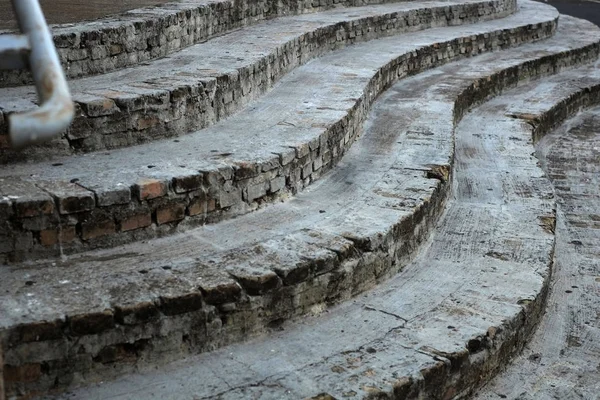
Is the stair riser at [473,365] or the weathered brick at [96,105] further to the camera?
the weathered brick at [96,105]

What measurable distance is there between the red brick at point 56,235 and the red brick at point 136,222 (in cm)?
21

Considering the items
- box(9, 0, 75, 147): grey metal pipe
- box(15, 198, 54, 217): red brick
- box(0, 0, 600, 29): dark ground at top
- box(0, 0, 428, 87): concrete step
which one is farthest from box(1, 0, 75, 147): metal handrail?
box(0, 0, 600, 29): dark ground at top

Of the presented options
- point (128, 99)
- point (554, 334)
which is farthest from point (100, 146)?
point (554, 334)

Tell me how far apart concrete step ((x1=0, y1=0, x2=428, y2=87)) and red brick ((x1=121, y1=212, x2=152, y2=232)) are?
4.82 ft

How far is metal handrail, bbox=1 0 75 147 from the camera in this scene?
148 cm

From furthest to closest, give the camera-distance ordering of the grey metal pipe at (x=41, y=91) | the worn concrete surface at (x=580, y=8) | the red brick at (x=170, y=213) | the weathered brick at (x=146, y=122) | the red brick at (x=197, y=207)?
the worn concrete surface at (x=580, y=8), the weathered brick at (x=146, y=122), the red brick at (x=197, y=207), the red brick at (x=170, y=213), the grey metal pipe at (x=41, y=91)

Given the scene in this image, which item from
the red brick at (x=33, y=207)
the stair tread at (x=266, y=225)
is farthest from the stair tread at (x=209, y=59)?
the stair tread at (x=266, y=225)

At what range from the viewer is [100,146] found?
402cm

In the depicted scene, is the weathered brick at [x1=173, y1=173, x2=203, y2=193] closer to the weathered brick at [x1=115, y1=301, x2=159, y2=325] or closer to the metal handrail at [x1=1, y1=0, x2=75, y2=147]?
the weathered brick at [x1=115, y1=301, x2=159, y2=325]

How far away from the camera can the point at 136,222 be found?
11.4 feet

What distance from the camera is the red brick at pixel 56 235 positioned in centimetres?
327

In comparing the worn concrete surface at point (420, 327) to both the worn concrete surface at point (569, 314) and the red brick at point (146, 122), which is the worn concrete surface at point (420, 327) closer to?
the worn concrete surface at point (569, 314)

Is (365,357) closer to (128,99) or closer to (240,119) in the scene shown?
(128,99)

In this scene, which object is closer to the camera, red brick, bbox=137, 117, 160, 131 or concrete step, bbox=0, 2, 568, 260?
concrete step, bbox=0, 2, 568, 260
